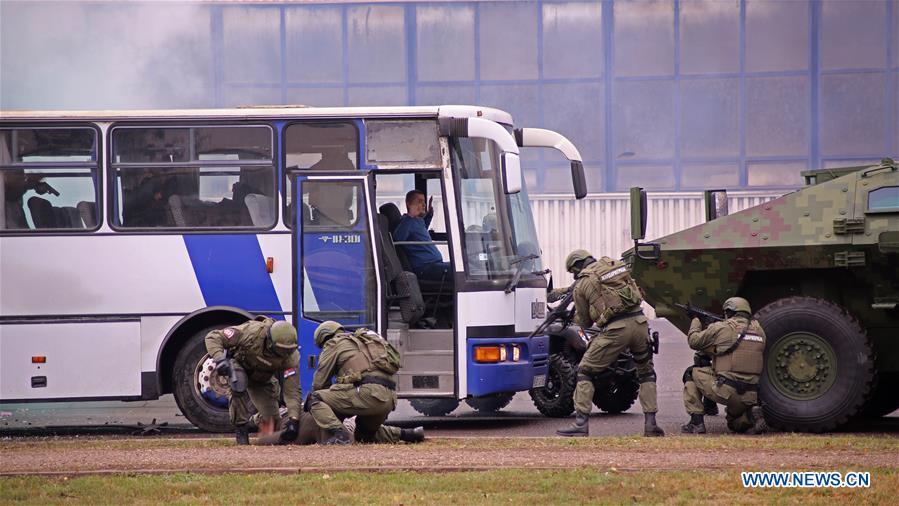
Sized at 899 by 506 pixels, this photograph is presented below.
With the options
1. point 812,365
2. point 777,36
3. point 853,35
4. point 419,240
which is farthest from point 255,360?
point 853,35

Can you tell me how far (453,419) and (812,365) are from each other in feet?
13.0

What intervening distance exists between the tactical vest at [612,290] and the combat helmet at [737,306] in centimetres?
76

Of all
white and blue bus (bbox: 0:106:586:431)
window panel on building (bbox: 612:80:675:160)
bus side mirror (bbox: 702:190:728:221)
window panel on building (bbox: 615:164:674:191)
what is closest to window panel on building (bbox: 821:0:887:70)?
window panel on building (bbox: 612:80:675:160)

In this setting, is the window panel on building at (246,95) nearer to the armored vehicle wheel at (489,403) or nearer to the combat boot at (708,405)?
the armored vehicle wheel at (489,403)

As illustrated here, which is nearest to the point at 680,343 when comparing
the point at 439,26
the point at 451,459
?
the point at 439,26

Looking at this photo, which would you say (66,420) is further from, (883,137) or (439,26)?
(883,137)

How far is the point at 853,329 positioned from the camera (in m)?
12.2

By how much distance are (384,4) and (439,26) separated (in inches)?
43.8

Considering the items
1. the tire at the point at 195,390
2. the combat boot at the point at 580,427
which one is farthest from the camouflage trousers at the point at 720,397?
the tire at the point at 195,390

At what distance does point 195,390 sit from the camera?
13.2 meters

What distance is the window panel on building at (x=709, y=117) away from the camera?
2716cm

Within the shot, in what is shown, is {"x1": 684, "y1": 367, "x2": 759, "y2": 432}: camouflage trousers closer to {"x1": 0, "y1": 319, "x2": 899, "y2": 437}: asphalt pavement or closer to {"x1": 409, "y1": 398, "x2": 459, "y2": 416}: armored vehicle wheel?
{"x1": 0, "y1": 319, "x2": 899, "y2": 437}: asphalt pavement

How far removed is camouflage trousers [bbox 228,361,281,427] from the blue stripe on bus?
1.18 meters

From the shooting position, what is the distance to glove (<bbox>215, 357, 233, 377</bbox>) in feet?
38.2
